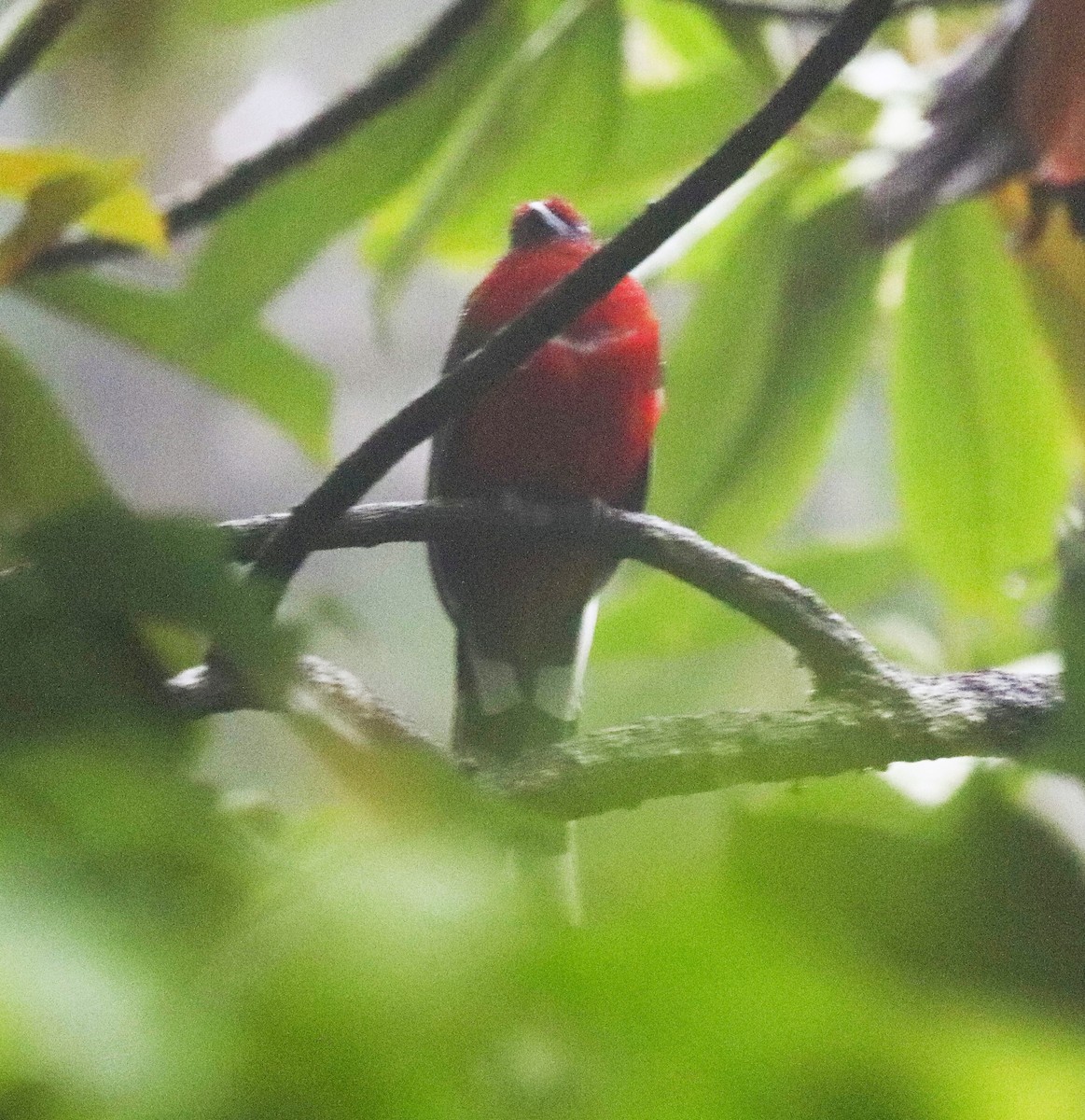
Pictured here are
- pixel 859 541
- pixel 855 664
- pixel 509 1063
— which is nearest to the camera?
pixel 509 1063

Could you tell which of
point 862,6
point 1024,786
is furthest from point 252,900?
point 862,6

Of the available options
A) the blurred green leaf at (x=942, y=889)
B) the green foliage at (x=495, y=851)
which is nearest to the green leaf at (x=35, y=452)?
the green foliage at (x=495, y=851)

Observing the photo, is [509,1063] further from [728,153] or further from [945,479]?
[945,479]

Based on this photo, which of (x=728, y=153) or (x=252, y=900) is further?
(x=728, y=153)

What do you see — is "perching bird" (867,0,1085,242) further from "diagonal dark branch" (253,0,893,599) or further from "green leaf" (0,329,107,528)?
"green leaf" (0,329,107,528)

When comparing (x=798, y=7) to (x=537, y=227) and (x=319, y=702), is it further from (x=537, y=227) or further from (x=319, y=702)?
(x=319, y=702)

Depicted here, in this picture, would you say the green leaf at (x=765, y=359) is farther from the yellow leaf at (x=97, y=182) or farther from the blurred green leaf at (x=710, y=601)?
the yellow leaf at (x=97, y=182)
